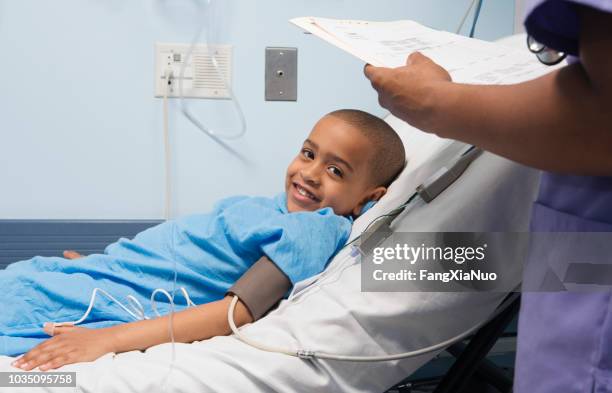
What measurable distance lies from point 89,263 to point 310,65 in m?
0.87

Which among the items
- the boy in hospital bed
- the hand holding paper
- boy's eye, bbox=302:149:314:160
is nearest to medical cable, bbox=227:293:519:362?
the boy in hospital bed

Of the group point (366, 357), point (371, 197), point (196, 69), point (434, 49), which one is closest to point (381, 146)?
point (371, 197)

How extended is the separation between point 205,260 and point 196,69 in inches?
28.2

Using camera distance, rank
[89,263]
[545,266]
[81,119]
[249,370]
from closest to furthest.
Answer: [545,266] < [249,370] < [89,263] < [81,119]

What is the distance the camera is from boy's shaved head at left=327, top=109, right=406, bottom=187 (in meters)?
1.19

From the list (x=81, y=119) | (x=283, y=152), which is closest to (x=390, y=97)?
(x=283, y=152)

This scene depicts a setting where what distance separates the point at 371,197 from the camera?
1191 mm

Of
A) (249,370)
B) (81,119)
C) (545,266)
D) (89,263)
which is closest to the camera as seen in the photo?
(545,266)

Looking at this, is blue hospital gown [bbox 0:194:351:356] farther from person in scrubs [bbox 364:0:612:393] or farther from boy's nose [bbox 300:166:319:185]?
person in scrubs [bbox 364:0:612:393]

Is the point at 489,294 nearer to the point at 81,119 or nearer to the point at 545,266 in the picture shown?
the point at 545,266

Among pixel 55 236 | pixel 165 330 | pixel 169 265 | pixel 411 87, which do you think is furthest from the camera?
pixel 55 236

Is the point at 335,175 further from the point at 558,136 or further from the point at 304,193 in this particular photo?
the point at 558,136

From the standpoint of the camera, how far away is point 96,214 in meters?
1.62

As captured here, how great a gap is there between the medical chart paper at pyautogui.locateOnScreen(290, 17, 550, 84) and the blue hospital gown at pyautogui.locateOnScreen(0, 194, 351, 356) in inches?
13.1
